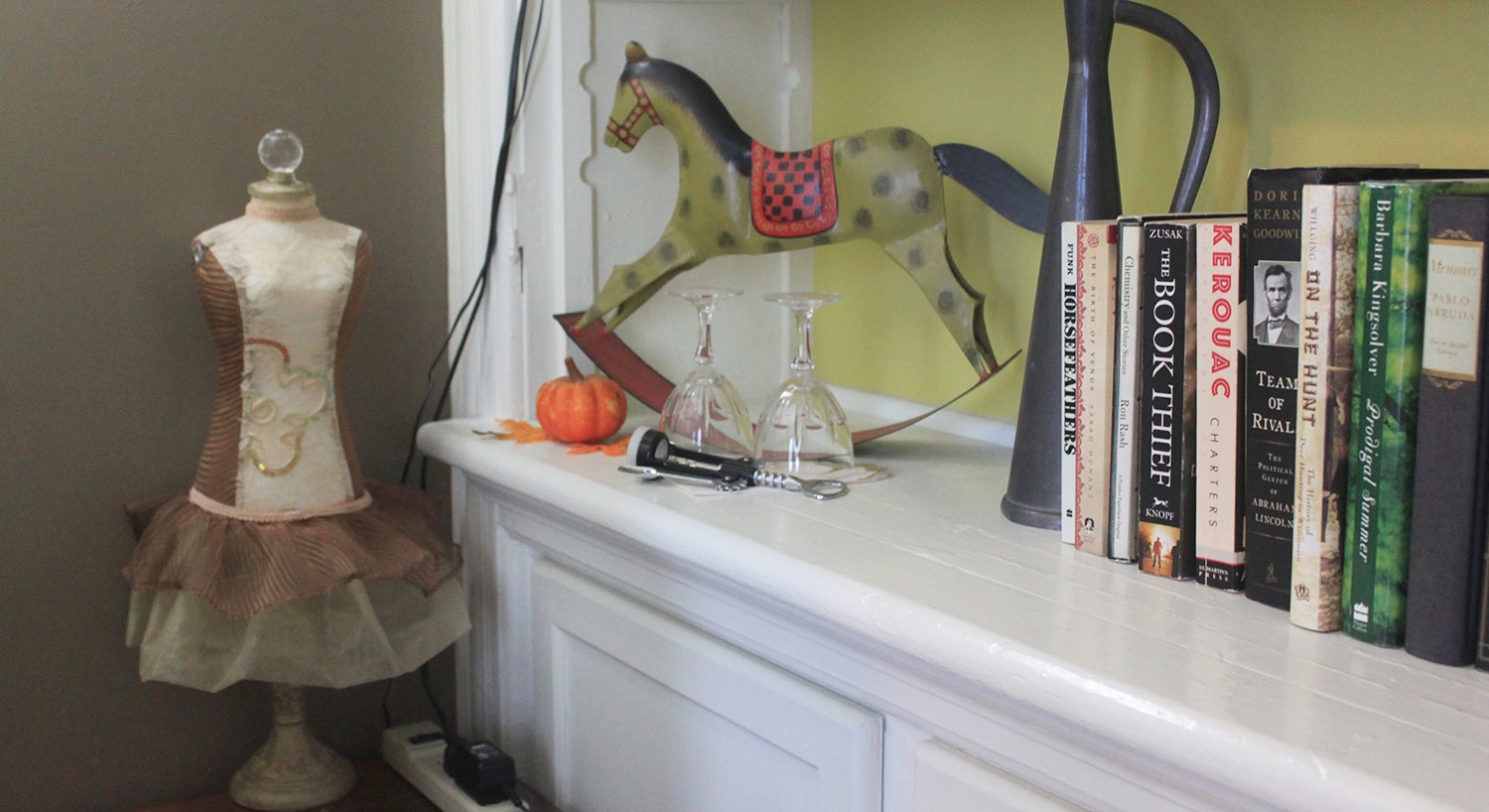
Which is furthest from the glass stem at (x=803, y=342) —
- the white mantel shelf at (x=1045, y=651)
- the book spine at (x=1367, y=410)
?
the book spine at (x=1367, y=410)

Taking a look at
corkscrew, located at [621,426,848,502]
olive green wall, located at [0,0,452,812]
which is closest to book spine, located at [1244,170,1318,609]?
corkscrew, located at [621,426,848,502]

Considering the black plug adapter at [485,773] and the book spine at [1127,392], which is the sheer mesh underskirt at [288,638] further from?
the book spine at [1127,392]

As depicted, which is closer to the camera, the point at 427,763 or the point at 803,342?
the point at 803,342

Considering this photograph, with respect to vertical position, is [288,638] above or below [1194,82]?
below

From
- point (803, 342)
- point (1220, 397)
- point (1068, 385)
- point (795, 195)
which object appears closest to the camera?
point (1220, 397)

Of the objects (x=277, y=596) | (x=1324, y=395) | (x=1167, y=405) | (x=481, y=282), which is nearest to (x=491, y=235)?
(x=481, y=282)

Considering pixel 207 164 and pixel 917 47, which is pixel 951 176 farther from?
pixel 207 164

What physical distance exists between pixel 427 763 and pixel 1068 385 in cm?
79

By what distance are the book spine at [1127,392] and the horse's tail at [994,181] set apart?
288 mm

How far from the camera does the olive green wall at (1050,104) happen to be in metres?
0.88

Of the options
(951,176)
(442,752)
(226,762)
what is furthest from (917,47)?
(226,762)

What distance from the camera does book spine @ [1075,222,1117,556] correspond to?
829 millimetres

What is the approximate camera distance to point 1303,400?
0.70 metres

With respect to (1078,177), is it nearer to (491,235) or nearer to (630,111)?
(630,111)
